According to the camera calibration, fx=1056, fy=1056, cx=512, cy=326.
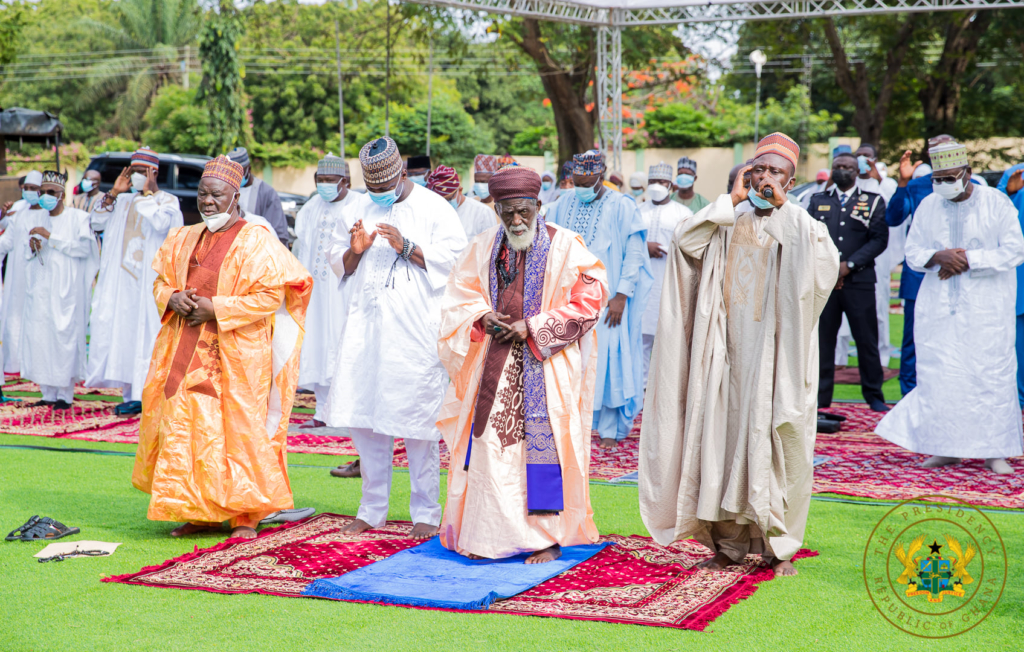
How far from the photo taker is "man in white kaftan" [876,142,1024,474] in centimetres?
665

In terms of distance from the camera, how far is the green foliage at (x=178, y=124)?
33.9 m

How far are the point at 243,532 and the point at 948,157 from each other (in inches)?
189

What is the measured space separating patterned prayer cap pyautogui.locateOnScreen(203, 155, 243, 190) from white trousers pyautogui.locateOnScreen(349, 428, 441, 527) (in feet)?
4.65

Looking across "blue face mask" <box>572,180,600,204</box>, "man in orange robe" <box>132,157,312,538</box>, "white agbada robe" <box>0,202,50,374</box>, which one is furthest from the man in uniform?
"white agbada robe" <box>0,202,50,374</box>

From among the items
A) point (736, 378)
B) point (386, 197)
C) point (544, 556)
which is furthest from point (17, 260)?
point (736, 378)

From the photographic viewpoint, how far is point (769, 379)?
14.4 ft

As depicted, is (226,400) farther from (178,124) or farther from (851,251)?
(178,124)

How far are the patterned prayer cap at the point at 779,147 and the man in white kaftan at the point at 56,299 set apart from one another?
6939 mm

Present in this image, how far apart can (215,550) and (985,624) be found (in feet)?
10.9

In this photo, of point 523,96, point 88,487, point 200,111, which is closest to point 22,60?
point 200,111

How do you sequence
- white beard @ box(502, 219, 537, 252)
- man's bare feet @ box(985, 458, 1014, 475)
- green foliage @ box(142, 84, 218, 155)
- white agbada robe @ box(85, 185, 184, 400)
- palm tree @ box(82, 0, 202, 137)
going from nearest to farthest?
white beard @ box(502, 219, 537, 252) → man's bare feet @ box(985, 458, 1014, 475) → white agbada robe @ box(85, 185, 184, 400) → green foliage @ box(142, 84, 218, 155) → palm tree @ box(82, 0, 202, 137)

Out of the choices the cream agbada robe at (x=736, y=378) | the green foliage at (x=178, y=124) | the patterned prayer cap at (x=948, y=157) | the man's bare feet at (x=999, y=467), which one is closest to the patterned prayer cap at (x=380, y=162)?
the cream agbada robe at (x=736, y=378)

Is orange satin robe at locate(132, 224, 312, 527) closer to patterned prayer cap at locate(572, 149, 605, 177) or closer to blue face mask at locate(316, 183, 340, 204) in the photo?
patterned prayer cap at locate(572, 149, 605, 177)

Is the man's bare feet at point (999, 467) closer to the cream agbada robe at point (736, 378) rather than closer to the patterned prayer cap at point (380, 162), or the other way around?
the cream agbada robe at point (736, 378)
